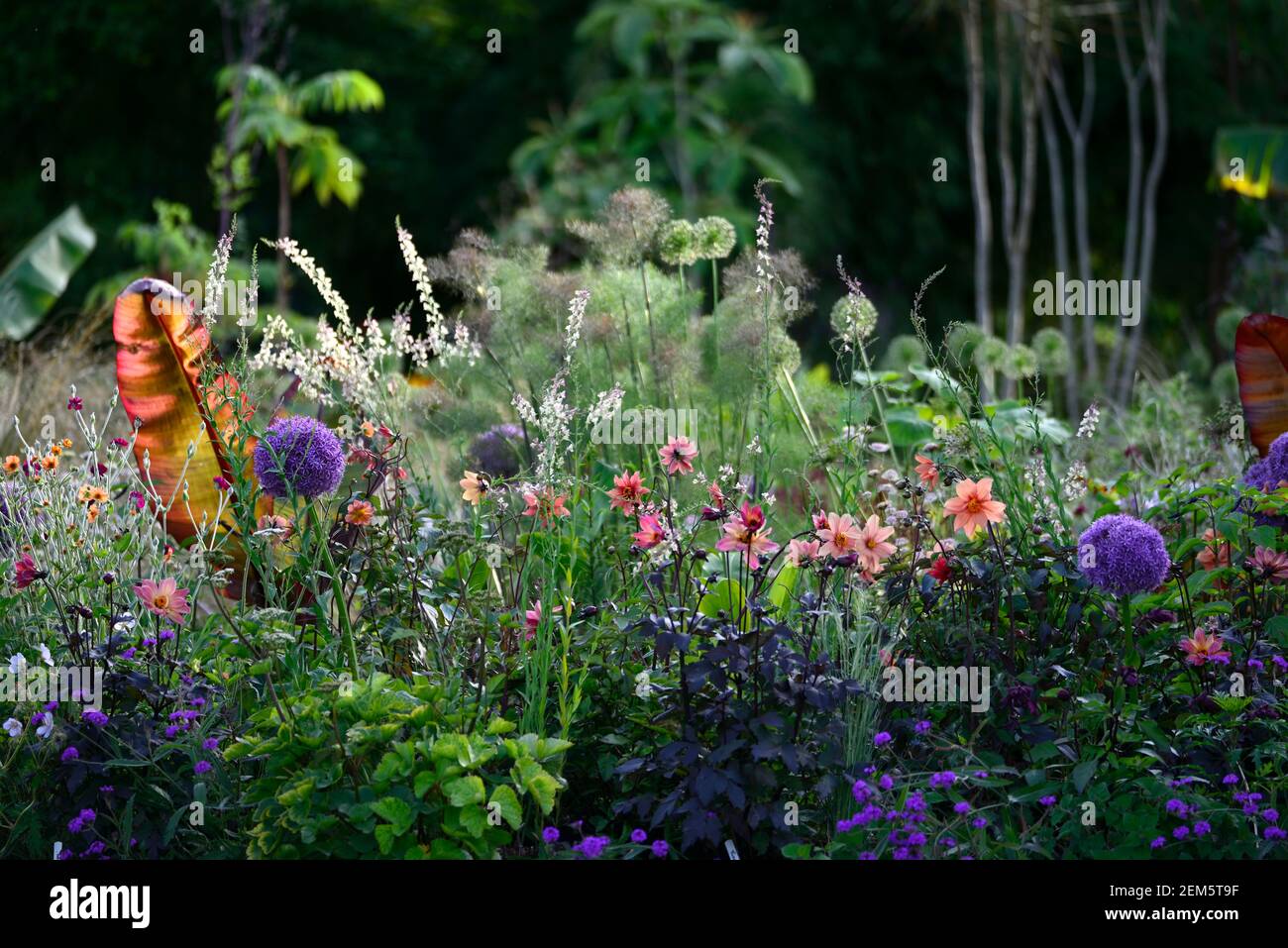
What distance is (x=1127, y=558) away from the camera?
3.08 m

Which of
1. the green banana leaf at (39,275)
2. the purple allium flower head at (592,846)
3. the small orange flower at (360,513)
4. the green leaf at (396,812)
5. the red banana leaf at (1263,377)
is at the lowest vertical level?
the purple allium flower head at (592,846)

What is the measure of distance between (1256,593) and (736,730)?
149 centimetres

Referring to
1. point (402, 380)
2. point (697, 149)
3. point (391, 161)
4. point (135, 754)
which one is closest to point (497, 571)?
point (402, 380)

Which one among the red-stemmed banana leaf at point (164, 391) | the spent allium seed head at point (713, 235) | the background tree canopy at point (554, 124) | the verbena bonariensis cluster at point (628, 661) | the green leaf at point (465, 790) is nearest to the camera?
the green leaf at point (465, 790)

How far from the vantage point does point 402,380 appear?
13.9 ft

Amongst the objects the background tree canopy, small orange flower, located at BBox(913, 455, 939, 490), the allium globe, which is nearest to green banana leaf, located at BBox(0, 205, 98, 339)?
small orange flower, located at BBox(913, 455, 939, 490)

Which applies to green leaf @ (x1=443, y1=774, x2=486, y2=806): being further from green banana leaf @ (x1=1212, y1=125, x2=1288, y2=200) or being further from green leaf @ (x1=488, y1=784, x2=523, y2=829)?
green banana leaf @ (x1=1212, y1=125, x2=1288, y2=200)

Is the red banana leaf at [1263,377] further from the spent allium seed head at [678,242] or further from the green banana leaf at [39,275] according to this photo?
the green banana leaf at [39,275]

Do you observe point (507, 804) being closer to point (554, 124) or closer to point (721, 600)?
point (721, 600)

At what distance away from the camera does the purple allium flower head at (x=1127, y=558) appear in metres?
3.08

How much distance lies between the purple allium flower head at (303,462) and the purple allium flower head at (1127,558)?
1.71 m

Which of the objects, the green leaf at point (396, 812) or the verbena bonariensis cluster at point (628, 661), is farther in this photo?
the verbena bonariensis cluster at point (628, 661)

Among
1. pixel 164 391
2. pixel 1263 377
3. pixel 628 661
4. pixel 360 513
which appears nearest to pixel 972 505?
pixel 628 661

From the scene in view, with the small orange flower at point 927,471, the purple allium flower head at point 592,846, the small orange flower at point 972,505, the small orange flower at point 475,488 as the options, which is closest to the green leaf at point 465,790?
the purple allium flower head at point 592,846
